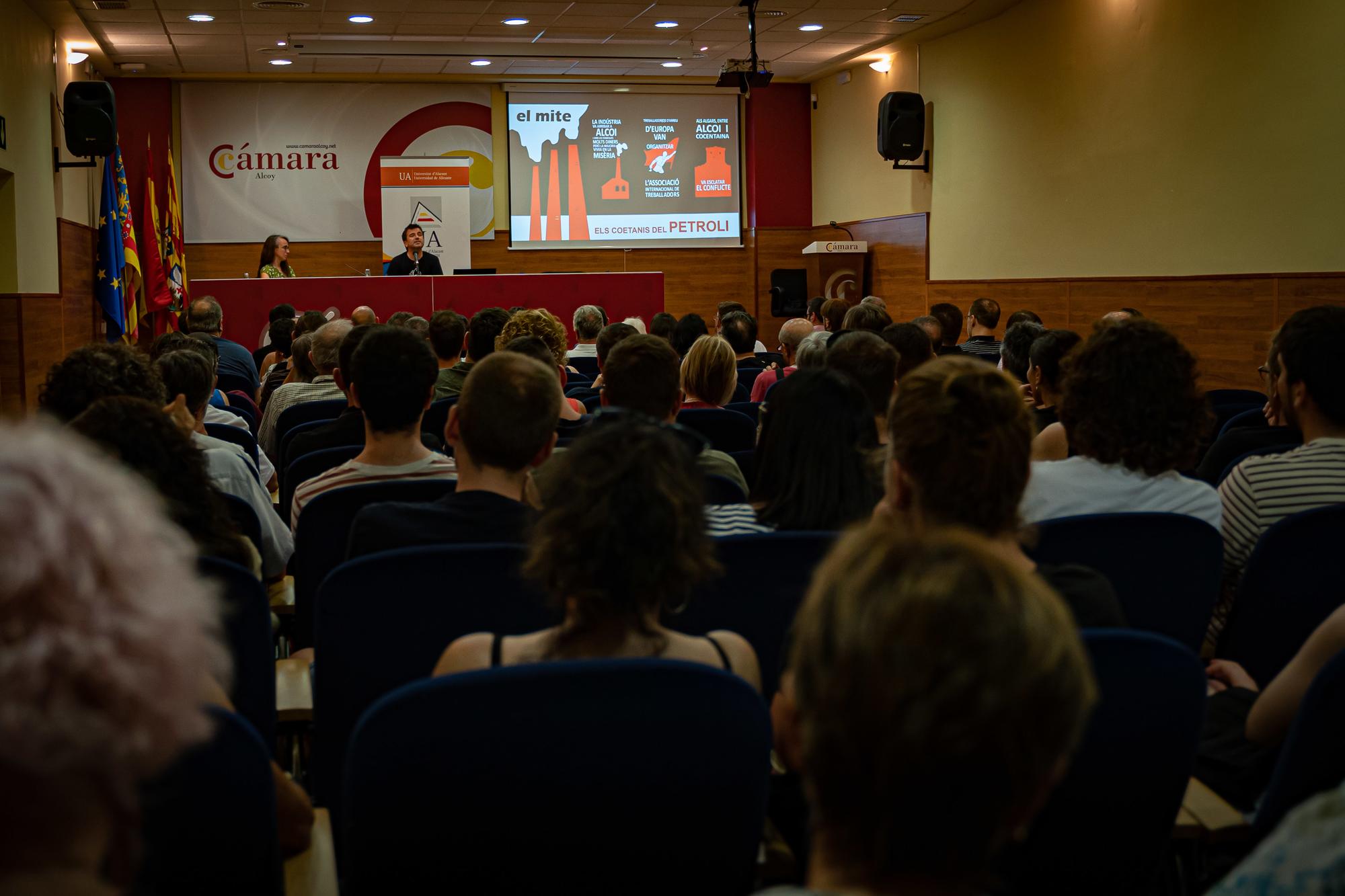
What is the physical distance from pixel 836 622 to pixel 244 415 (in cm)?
517

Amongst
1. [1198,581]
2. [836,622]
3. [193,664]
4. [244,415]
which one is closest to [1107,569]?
[1198,581]

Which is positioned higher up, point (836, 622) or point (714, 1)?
point (714, 1)

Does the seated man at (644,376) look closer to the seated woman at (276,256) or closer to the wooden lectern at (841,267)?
the seated woman at (276,256)

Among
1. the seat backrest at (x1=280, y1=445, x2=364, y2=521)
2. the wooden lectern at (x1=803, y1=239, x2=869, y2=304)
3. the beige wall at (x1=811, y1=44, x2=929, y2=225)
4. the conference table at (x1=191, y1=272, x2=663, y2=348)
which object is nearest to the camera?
the seat backrest at (x1=280, y1=445, x2=364, y2=521)

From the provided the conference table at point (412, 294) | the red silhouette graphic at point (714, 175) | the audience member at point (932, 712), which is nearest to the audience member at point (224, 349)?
the conference table at point (412, 294)

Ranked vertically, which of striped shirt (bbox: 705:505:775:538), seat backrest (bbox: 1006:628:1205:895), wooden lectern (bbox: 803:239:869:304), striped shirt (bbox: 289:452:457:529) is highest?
wooden lectern (bbox: 803:239:869:304)

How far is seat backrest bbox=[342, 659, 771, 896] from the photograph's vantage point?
54.1 inches

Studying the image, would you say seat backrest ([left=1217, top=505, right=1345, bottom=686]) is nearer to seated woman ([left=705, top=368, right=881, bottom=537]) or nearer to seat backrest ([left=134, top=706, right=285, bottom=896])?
seated woman ([left=705, top=368, right=881, bottom=537])

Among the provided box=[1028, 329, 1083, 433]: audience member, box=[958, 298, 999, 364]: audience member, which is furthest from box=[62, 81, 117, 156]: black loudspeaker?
box=[1028, 329, 1083, 433]: audience member

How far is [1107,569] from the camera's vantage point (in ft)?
7.93

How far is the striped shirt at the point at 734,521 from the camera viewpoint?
2623 millimetres

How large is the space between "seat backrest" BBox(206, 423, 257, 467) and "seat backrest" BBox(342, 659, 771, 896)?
9.32 ft

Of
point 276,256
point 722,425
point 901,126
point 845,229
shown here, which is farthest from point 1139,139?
point 276,256

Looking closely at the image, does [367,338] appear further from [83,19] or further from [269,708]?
[83,19]
